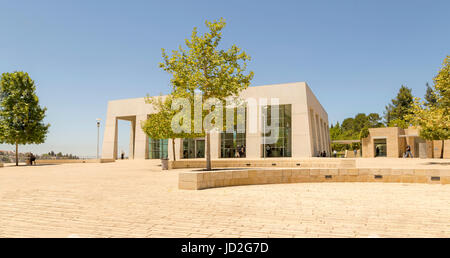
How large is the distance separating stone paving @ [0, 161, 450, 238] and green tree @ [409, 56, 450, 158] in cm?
1688

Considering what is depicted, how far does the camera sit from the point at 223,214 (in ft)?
19.8

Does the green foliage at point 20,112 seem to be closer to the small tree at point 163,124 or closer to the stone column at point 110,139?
the small tree at point 163,124

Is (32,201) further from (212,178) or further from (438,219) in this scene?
(438,219)

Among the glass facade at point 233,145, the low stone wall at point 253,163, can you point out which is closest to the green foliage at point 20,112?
the low stone wall at point 253,163

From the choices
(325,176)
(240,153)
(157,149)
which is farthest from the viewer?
(157,149)

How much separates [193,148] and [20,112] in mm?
22720

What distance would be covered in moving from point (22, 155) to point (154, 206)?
138 feet

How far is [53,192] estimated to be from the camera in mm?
8984

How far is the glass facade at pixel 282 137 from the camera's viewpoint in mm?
38562

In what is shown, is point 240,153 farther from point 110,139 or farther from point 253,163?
point 110,139

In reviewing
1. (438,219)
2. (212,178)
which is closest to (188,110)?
(212,178)

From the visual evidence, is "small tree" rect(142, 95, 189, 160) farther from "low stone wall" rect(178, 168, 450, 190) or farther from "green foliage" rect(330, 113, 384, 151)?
"green foliage" rect(330, 113, 384, 151)

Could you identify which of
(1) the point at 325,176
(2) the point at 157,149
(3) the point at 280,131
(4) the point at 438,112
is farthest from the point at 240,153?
(1) the point at 325,176

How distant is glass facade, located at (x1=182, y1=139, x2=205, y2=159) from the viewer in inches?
1764
